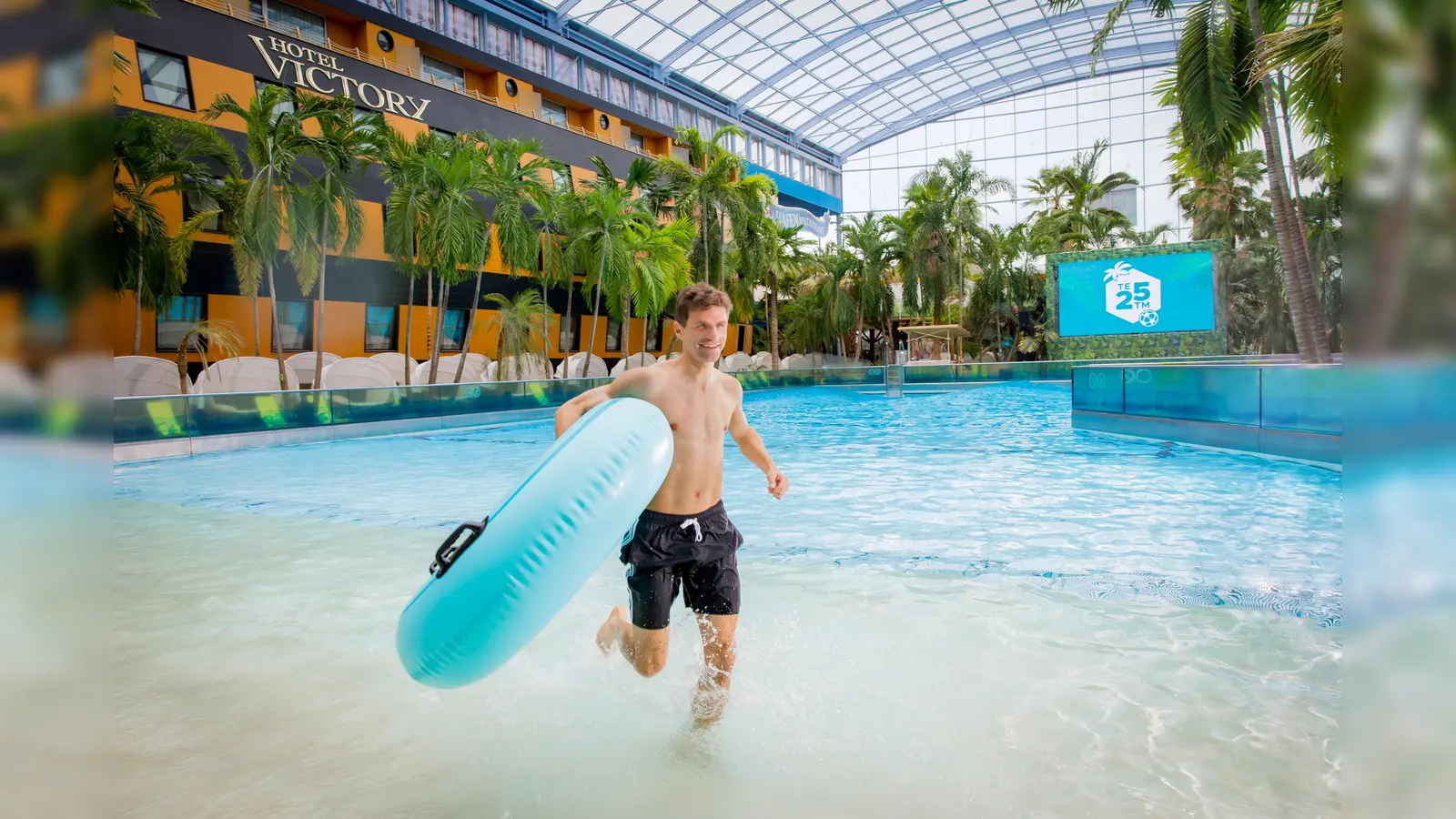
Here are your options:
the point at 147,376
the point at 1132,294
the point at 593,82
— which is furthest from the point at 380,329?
the point at 1132,294

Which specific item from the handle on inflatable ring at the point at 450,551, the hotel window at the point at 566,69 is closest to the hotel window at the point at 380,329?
the hotel window at the point at 566,69

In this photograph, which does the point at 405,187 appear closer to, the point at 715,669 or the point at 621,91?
the point at 621,91

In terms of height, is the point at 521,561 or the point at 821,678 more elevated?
the point at 521,561

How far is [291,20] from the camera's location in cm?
2142

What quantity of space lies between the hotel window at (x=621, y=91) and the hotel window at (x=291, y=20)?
11839mm

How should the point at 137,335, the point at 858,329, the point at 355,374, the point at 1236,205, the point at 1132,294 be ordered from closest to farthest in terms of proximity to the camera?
1. the point at 137,335
2. the point at 355,374
3. the point at 1132,294
4. the point at 1236,205
5. the point at 858,329

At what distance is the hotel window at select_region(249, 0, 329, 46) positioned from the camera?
2043 cm

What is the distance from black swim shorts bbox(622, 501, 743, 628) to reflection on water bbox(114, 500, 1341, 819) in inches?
→ 20.2

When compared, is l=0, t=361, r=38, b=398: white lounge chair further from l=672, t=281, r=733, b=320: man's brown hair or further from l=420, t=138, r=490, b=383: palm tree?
l=420, t=138, r=490, b=383: palm tree

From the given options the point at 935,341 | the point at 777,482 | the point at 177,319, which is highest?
the point at 177,319

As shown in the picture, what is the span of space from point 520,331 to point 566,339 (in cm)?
535

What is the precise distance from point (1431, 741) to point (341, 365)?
2036 centimetres

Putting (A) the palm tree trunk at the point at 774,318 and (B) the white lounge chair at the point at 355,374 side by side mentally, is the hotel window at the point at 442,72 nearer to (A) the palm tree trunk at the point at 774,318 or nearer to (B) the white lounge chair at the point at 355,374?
(B) the white lounge chair at the point at 355,374

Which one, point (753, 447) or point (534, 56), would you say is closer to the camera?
point (753, 447)
